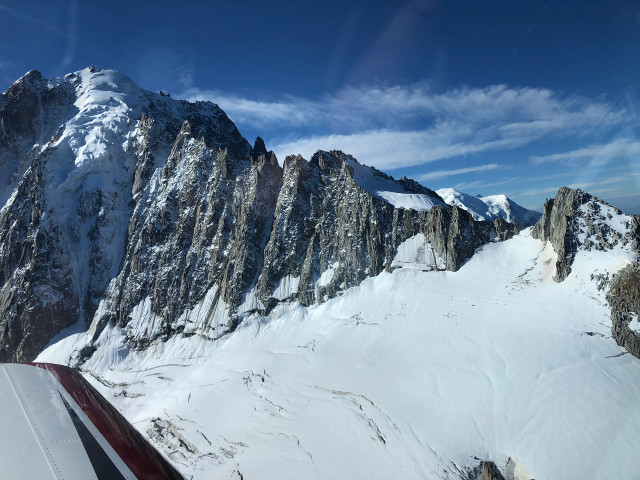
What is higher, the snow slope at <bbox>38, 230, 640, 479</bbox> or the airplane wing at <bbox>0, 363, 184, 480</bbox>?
the airplane wing at <bbox>0, 363, 184, 480</bbox>

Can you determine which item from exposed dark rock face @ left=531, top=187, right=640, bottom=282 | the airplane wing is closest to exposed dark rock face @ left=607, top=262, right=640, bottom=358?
exposed dark rock face @ left=531, top=187, right=640, bottom=282

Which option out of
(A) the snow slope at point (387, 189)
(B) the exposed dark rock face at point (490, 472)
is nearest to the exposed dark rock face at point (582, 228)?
(A) the snow slope at point (387, 189)

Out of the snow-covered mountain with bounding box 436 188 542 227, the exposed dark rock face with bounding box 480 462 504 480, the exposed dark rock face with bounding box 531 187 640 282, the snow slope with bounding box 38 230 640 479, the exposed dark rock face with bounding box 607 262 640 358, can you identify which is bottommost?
the exposed dark rock face with bounding box 480 462 504 480

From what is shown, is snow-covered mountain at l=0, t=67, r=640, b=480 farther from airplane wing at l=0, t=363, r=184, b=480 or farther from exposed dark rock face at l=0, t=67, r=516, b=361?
airplane wing at l=0, t=363, r=184, b=480

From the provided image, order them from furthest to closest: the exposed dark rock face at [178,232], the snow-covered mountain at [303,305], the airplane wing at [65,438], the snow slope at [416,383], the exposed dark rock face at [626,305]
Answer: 1. the exposed dark rock face at [178,232]
2. the exposed dark rock face at [626,305]
3. the snow-covered mountain at [303,305]
4. the snow slope at [416,383]
5. the airplane wing at [65,438]

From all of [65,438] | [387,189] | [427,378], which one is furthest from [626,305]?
[65,438]

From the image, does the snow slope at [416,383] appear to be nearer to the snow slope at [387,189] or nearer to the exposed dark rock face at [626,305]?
the exposed dark rock face at [626,305]
